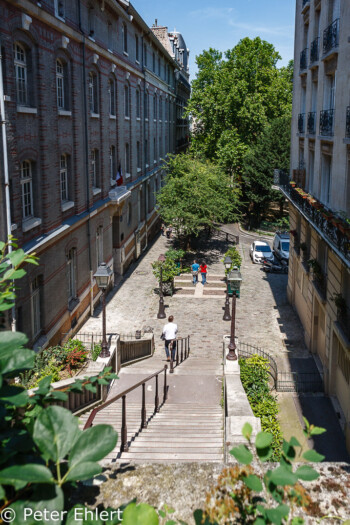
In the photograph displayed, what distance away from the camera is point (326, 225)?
48.4 ft

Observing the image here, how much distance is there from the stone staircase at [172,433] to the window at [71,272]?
695 cm

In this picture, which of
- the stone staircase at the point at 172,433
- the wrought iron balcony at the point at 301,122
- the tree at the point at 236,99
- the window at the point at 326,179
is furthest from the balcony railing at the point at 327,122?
the tree at the point at 236,99

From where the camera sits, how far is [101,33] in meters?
22.3

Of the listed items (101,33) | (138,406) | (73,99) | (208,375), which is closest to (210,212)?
(101,33)

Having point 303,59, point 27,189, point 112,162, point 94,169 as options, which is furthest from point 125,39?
point 27,189

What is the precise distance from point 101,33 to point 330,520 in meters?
23.5

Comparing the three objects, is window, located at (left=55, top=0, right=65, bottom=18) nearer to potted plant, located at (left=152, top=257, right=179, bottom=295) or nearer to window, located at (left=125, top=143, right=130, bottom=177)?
potted plant, located at (left=152, top=257, right=179, bottom=295)

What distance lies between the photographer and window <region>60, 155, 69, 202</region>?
702 inches

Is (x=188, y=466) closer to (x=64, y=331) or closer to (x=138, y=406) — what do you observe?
(x=138, y=406)

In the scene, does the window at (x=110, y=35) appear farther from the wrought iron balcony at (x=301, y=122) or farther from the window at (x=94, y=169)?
the wrought iron balcony at (x=301, y=122)

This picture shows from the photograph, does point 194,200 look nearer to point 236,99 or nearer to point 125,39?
point 125,39

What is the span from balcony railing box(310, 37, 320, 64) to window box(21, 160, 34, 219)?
38.3 ft

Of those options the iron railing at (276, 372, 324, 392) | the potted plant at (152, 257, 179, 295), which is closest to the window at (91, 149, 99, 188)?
the potted plant at (152, 257, 179, 295)

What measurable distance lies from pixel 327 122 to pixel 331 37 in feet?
8.69
